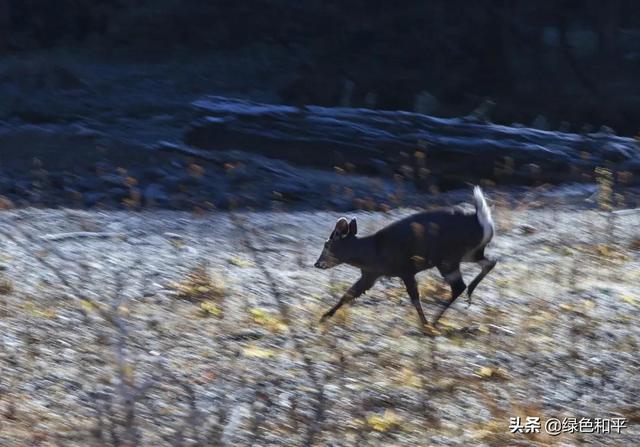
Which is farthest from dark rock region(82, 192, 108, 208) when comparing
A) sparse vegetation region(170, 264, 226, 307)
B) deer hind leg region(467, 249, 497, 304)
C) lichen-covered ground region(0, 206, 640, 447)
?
deer hind leg region(467, 249, 497, 304)

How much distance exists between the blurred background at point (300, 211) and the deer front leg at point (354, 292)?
2.9 inches

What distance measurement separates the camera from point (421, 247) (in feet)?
20.3

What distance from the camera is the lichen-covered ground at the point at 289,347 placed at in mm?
4504

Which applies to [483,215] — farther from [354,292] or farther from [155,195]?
[155,195]

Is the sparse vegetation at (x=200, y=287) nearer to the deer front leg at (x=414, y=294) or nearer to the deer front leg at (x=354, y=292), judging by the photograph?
the deer front leg at (x=354, y=292)

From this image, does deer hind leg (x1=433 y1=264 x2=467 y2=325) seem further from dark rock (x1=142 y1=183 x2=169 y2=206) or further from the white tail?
dark rock (x1=142 y1=183 x2=169 y2=206)

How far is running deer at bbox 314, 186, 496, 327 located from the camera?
20.2 ft

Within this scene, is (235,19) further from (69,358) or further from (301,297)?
(69,358)

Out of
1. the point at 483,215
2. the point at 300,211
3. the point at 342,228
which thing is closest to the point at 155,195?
the point at 300,211

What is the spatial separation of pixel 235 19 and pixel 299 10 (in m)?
0.84

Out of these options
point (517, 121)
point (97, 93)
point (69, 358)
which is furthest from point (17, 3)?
point (69, 358)

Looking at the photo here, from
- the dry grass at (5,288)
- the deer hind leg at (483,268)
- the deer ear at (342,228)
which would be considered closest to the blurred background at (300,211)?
the dry grass at (5,288)

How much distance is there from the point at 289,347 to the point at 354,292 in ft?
2.09

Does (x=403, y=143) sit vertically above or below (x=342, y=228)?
below
